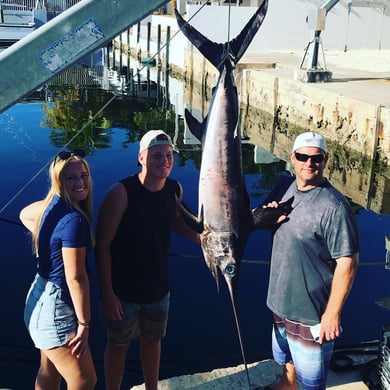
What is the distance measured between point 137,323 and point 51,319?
0.63 m

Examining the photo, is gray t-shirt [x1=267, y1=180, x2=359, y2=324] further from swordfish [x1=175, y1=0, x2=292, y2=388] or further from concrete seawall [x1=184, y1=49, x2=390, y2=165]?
concrete seawall [x1=184, y1=49, x2=390, y2=165]

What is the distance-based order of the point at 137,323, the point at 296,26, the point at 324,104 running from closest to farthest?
the point at 137,323
the point at 324,104
the point at 296,26

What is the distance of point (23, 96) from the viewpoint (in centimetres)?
227

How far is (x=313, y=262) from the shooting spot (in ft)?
9.00

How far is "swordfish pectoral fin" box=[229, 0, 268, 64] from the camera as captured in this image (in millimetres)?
2705

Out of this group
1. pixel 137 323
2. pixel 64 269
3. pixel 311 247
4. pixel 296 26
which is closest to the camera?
pixel 64 269

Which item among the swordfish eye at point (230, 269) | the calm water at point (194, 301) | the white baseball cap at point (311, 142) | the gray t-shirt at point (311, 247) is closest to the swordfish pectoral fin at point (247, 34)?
the white baseball cap at point (311, 142)

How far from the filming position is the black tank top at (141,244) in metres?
2.86

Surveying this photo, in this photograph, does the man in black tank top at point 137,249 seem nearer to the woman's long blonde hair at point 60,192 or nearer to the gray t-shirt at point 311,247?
the woman's long blonde hair at point 60,192

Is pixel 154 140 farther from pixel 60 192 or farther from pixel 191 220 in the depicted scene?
pixel 60 192

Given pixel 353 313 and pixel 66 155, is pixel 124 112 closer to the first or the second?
pixel 353 313

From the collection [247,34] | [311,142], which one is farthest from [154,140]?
[311,142]

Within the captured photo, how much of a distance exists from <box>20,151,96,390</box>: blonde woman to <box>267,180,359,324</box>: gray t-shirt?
1.11m

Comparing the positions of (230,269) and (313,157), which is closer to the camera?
(313,157)
